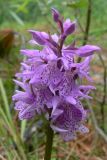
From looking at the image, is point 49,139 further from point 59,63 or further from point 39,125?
point 39,125

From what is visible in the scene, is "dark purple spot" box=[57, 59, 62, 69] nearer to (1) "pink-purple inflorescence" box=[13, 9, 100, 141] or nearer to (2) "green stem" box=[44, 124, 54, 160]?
(1) "pink-purple inflorescence" box=[13, 9, 100, 141]

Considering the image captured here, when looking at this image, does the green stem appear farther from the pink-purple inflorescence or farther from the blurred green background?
the blurred green background

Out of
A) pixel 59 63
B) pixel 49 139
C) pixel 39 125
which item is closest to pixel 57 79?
pixel 59 63

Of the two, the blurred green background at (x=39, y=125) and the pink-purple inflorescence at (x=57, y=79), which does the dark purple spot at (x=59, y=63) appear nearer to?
the pink-purple inflorescence at (x=57, y=79)

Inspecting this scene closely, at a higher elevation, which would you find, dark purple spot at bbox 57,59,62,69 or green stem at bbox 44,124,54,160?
dark purple spot at bbox 57,59,62,69

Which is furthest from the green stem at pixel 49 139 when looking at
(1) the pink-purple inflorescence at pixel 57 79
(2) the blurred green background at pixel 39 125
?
(2) the blurred green background at pixel 39 125

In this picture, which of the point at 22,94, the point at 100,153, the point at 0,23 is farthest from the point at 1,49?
the point at 22,94

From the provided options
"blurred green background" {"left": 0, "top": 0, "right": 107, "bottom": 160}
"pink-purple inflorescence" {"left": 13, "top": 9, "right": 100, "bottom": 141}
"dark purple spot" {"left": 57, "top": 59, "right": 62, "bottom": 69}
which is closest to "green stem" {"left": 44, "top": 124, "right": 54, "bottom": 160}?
"pink-purple inflorescence" {"left": 13, "top": 9, "right": 100, "bottom": 141}

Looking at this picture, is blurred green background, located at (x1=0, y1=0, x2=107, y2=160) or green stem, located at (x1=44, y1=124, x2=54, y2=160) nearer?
green stem, located at (x1=44, y1=124, x2=54, y2=160)
